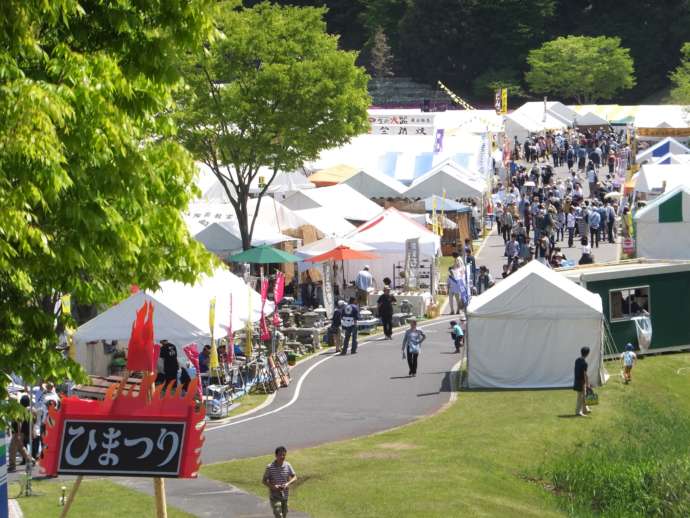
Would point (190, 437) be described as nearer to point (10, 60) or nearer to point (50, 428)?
point (50, 428)

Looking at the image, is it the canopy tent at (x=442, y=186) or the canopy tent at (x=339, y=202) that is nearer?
the canopy tent at (x=339, y=202)

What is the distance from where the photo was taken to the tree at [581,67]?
10469cm

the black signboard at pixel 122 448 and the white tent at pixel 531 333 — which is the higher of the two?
the white tent at pixel 531 333

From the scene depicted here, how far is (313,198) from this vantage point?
40.5 metres

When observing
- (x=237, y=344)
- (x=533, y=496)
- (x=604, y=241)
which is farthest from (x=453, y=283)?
(x=533, y=496)

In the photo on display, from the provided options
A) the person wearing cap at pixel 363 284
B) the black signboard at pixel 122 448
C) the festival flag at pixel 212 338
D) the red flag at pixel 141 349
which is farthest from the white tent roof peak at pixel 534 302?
the black signboard at pixel 122 448

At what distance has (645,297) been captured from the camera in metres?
29.1

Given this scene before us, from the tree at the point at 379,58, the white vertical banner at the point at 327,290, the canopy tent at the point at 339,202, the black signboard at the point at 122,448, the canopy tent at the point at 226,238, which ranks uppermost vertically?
the tree at the point at 379,58

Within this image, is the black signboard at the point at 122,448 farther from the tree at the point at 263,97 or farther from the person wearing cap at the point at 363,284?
the tree at the point at 263,97

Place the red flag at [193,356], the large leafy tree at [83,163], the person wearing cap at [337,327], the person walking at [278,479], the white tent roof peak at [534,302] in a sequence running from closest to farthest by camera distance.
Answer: the large leafy tree at [83,163]
the person walking at [278,479]
the red flag at [193,356]
the white tent roof peak at [534,302]
the person wearing cap at [337,327]

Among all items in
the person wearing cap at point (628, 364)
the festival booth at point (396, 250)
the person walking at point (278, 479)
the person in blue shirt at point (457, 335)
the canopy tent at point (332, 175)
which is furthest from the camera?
the canopy tent at point (332, 175)

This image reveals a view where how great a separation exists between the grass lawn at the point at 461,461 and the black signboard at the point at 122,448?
516cm

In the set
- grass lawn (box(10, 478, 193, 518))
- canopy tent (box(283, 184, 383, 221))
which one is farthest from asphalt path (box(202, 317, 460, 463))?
canopy tent (box(283, 184, 383, 221))

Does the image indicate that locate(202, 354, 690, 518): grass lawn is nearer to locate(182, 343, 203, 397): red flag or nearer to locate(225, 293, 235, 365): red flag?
locate(182, 343, 203, 397): red flag
